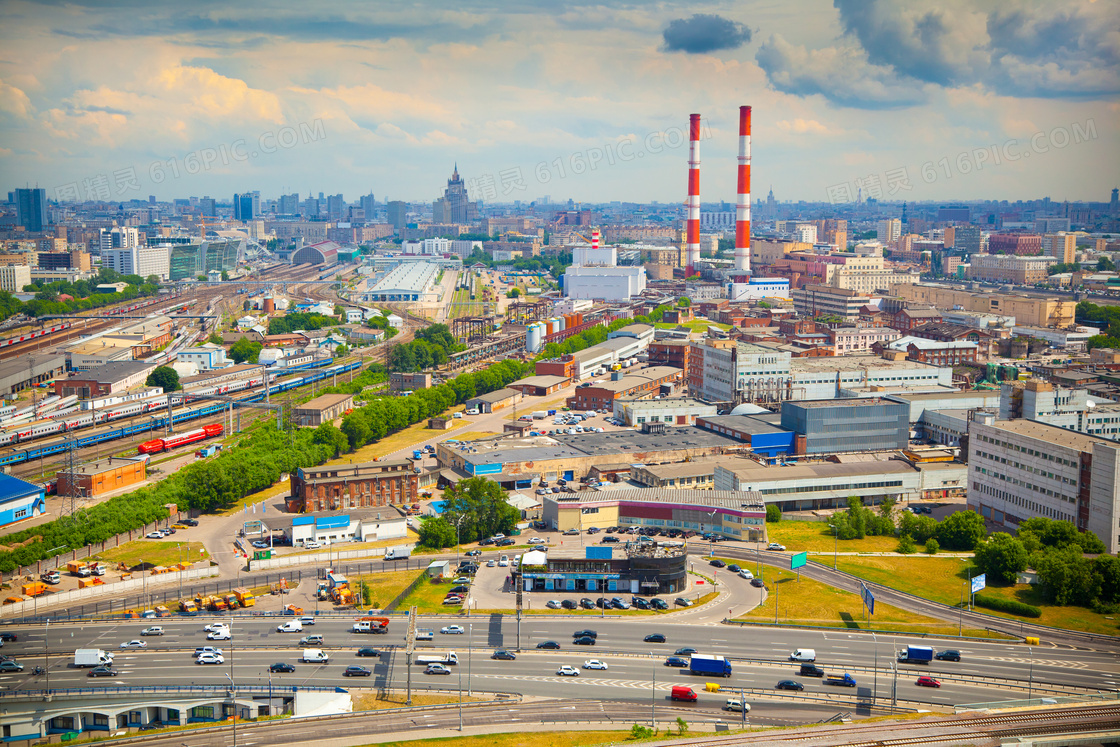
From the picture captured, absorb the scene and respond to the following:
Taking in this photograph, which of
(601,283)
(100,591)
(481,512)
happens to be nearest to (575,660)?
(481,512)

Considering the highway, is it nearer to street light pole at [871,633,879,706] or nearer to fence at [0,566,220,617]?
street light pole at [871,633,879,706]

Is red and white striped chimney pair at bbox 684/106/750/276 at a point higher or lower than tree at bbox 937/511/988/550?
higher

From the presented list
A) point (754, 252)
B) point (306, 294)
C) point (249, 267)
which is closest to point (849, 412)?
point (306, 294)

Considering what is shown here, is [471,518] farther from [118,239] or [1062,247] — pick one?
[1062,247]

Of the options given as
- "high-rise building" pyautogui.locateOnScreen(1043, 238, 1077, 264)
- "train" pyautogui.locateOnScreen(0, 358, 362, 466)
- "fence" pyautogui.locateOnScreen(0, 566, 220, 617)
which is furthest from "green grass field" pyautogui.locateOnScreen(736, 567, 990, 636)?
"high-rise building" pyautogui.locateOnScreen(1043, 238, 1077, 264)

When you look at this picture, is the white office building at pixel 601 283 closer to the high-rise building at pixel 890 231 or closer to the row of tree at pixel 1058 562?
Answer: the row of tree at pixel 1058 562

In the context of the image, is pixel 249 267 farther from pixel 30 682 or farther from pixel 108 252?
pixel 30 682
